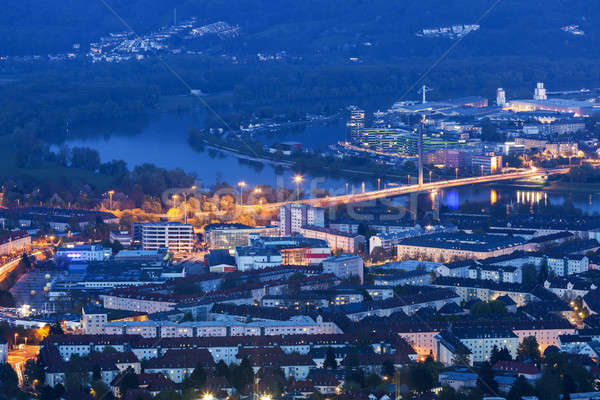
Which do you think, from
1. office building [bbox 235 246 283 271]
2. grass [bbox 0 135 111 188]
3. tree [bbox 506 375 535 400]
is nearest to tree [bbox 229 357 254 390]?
tree [bbox 506 375 535 400]

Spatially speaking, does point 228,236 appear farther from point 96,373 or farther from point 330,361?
point 96,373

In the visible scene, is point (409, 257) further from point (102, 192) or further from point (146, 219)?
point (102, 192)

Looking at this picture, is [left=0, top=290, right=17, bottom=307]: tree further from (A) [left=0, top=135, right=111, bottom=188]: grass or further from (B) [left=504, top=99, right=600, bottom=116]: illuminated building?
(B) [left=504, top=99, right=600, bottom=116]: illuminated building

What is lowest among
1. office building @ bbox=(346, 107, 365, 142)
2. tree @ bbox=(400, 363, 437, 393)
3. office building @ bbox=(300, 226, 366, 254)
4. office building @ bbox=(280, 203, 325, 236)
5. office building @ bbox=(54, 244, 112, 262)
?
tree @ bbox=(400, 363, 437, 393)

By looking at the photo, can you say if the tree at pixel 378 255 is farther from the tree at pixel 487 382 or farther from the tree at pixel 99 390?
the tree at pixel 99 390

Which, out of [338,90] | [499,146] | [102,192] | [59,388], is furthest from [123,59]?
[59,388]

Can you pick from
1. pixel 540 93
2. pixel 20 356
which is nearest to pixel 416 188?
pixel 20 356
